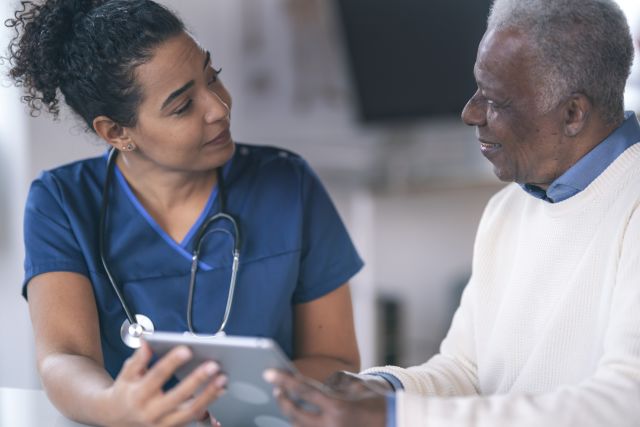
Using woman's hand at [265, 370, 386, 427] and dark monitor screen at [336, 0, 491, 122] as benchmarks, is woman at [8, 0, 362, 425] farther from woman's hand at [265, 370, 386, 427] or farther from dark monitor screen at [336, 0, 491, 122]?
dark monitor screen at [336, 0, 491, 122]

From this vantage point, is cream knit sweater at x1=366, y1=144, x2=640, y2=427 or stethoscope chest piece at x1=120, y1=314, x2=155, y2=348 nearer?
cream knit sweater at x1=366, y1=144, x2=640, y2=427

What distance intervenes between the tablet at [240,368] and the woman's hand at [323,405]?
0.02 metres

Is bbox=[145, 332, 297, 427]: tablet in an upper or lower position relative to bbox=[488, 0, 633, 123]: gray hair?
lower

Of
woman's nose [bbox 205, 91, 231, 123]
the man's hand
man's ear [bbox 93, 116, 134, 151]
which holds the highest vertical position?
A: woman's nose [bbox 205, 91, 231, 123]

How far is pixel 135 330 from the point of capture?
1400mm

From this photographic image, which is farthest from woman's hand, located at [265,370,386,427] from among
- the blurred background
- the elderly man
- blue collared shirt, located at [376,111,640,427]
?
the blurred background

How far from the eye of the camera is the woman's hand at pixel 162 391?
980 mm

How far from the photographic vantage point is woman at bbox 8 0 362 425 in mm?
1415

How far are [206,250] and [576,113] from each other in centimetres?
67

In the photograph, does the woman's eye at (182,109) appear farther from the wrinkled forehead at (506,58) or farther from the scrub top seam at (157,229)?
the wrinkled forehead at (506,58)

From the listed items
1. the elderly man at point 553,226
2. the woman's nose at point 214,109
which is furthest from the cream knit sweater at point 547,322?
the woman's nose at point 214,109

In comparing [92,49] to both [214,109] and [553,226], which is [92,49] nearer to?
[214,109]

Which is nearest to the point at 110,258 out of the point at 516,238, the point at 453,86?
the point at 516,238

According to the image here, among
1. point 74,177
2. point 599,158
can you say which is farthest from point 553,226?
point 74,177
